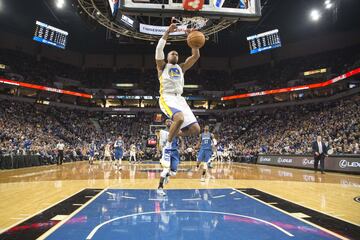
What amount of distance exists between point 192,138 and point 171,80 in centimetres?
3227

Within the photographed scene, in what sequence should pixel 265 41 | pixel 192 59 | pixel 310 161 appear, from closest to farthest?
1. pixel 192 59
2. pixel 310 161
3. pixel 265 41

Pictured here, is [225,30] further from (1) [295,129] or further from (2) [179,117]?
(2) [179,117]

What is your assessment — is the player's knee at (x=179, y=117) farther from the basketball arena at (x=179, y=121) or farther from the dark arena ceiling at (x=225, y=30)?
the dark arena ceiling at (x=225, y=30)

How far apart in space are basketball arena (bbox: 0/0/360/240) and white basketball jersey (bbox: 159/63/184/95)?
23mm

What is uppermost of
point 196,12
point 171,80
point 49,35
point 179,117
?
point 49,35

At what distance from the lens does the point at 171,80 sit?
16.9 feet

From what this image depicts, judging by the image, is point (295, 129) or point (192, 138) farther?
point (192, 138)

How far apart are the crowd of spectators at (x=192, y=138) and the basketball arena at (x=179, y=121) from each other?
0.72 ft

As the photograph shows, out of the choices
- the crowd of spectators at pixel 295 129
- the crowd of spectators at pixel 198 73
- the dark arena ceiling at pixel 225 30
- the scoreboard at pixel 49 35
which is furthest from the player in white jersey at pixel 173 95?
the scoreboard at pixel 49 35

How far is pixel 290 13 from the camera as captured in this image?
93.5 feet

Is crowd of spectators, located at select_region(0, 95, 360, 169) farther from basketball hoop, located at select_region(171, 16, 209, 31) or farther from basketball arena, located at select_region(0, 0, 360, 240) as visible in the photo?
basketball hoop, located at select_region(171, 16, 209, 31)

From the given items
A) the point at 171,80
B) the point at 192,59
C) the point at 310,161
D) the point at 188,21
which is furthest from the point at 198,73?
the point at 171,80

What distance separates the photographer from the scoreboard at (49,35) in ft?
95.9

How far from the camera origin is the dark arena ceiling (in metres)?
25.3
